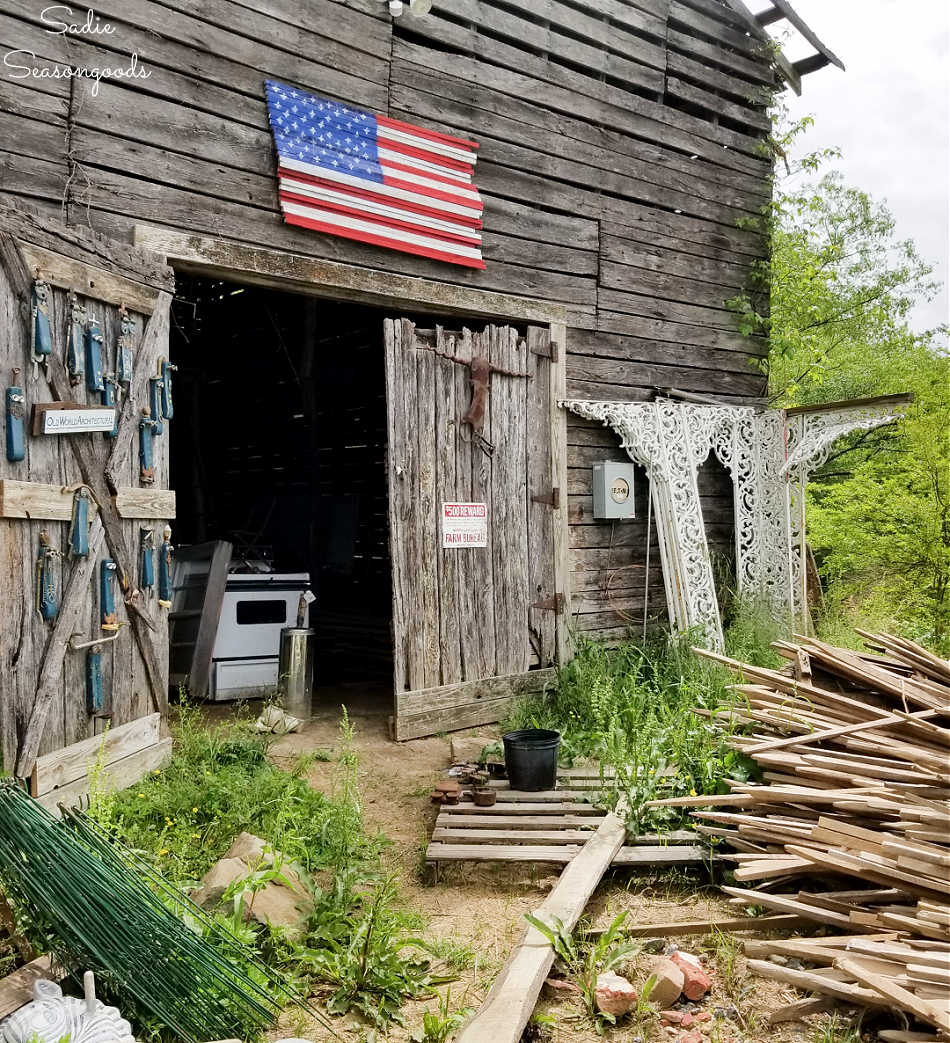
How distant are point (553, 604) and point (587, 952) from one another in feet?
13.6

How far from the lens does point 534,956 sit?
327cm

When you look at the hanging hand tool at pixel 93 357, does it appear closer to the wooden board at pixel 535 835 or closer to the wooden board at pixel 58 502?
the wooden board at pixel 58 502

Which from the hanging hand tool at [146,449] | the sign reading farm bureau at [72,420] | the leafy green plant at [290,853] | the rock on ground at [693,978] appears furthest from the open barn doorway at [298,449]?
the rock on ground at [693,978]

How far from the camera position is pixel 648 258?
327 inches

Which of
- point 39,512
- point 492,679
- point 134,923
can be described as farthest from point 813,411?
point 134,923

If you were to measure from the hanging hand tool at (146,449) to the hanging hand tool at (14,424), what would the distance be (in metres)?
0.91

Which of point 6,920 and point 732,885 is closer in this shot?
point 6,920

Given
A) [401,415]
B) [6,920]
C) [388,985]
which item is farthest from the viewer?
[401,415]

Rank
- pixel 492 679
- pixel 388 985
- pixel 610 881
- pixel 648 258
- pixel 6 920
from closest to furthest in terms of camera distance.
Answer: pixel 6 920, pixel 388 985, pixel 610 881, pixel 492 679, pixel 648 258

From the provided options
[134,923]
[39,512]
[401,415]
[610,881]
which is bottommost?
[610,881]

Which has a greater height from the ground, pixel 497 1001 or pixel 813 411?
pixel 813 411

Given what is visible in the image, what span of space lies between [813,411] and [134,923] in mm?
7466

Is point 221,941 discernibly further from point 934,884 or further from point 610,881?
point 934,884

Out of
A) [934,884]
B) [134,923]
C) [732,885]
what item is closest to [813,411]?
[732,885]
